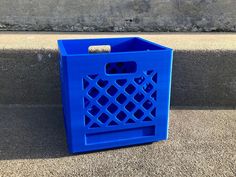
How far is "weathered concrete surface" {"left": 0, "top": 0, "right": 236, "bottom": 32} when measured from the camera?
240 centimetres

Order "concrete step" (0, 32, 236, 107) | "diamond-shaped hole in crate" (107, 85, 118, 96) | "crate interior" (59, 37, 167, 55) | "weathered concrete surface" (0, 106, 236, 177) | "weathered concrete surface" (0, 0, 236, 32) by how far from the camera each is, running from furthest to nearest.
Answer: "weathered concrete surface" (0, 0, 236, 32), "concrete step" (0, 32, 236, 107), "crate interior" (59, 37, 167, 55), "diamond-shaped hole in crate" (107, 85, 118, 96), "weathered concrete surface" (0, 106, 236, 177)

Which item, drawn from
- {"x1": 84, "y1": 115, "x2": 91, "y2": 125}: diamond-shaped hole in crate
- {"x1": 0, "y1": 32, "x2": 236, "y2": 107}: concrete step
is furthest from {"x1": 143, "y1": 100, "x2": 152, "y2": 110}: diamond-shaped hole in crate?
{"x1": 0, "y1": 32, "x2": 236, "y2": 107}: concrete step

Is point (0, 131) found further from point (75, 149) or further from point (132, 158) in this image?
point (132, 158)

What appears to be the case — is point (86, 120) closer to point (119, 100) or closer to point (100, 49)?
point (119, 100)

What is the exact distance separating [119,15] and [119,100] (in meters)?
1.30

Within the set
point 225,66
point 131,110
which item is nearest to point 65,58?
point 131,110

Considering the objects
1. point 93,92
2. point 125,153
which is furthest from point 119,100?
point 125,153

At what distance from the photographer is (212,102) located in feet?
5.82

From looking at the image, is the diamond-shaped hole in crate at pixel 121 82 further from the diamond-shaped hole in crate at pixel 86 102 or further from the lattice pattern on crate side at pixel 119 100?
the diamond-shaped hole in crate at pixel 86 102

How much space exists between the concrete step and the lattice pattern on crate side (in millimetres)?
486

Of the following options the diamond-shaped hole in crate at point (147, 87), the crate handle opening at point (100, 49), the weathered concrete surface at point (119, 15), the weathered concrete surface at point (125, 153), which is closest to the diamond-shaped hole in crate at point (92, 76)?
the diamond-shaped hole in crate at point (147, 87)

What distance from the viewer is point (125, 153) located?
128cm

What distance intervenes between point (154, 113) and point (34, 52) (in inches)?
30.0

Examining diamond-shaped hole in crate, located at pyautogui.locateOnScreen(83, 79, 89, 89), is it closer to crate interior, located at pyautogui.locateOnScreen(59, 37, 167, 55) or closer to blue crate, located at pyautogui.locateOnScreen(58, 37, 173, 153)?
blue crate, located at pyautogui.locateOnScreen(58, 37, 173, 153)
